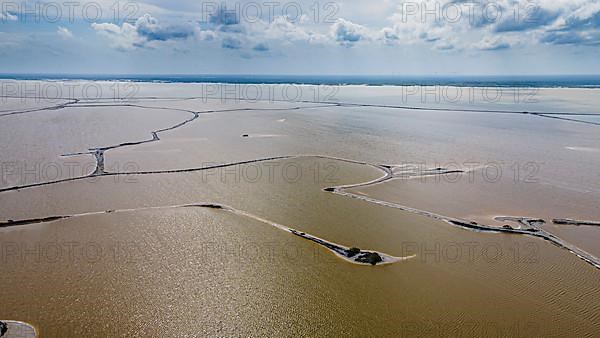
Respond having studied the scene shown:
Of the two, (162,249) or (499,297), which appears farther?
(162,249)

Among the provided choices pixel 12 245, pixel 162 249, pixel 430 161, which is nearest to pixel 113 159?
pixel 12 245

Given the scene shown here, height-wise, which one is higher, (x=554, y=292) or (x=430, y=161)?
(x=430, y=161)

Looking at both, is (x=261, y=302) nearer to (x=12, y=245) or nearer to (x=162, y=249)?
(x=162, y=249)

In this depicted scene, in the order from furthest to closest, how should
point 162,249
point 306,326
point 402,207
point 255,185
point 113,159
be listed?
point 113,159
point 255,185
point 402,207
point 162,249
point 306,326

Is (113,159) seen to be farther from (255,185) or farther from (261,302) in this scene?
(261,302)

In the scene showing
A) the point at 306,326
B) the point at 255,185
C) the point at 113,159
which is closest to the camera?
the point at 306,326

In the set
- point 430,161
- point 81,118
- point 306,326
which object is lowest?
point 306,326

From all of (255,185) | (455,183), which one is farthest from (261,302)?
(455,183)
